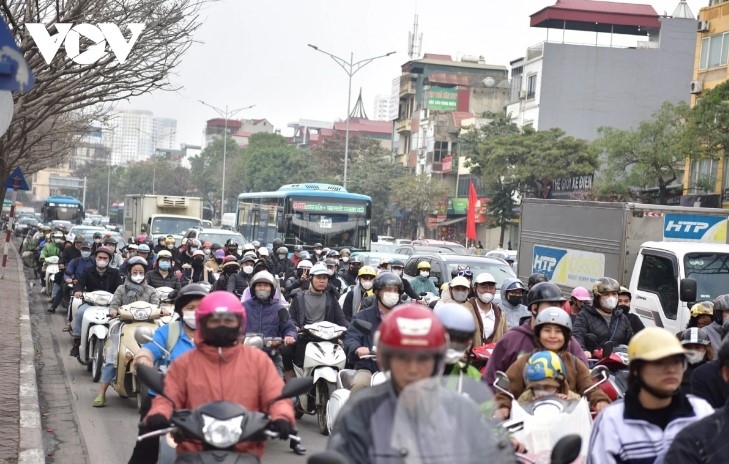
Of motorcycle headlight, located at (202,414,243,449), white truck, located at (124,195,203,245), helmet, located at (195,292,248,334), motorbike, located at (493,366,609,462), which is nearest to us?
motorcycle headlight, located at (202,414,243,449)

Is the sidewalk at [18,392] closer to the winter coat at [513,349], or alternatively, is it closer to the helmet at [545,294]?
the winter coat at [513,349]

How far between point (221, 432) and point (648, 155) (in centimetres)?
4151

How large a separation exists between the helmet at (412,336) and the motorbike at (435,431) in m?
0.10

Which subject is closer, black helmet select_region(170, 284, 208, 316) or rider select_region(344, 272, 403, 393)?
black helmet select_region(170, 284, 208, 316)

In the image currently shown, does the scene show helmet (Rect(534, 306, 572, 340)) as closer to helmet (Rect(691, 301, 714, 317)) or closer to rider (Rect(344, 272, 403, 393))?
rider (Rect(344, 272, 403, 393))

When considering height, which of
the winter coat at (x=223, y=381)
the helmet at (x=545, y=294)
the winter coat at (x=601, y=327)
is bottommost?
the winter coat at (x=601, y=327)

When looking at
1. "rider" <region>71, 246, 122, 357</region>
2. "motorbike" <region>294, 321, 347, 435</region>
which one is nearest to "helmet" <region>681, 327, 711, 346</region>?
"motorbike" <region>294, 321, 347, 435</region>

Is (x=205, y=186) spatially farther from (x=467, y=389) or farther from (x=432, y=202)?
(x=467, y=389)

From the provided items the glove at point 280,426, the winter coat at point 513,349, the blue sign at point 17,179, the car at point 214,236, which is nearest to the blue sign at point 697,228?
the winter coat at point 513,349

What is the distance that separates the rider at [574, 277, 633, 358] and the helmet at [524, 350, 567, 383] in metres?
4.85

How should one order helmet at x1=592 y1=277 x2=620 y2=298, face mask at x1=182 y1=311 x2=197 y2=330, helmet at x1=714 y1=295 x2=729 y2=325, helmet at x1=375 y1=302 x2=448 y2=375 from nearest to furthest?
helmet at x1=375 y1=302 x2=448 y2=375, face mask at x1=182 y1=311 x2=197 y2=330, helmet at x1=714 y1=295 x2=729 y2=325, helmet at x1=592 y1=277 x2=620 y2=298

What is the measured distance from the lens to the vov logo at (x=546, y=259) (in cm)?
2048

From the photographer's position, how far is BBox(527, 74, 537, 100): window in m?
66.6

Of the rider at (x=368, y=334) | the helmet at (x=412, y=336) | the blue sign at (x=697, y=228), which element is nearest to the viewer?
the helmet at (x=412, y=336)
